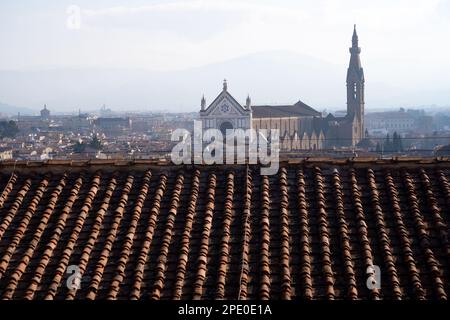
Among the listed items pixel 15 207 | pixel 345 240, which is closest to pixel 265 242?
pixel 345 240

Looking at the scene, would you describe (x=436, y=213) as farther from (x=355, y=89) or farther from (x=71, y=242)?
(x=355, y=89)

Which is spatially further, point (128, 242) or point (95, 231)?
point (95, 231)

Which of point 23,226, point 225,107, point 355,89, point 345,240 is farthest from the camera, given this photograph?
point 355,89

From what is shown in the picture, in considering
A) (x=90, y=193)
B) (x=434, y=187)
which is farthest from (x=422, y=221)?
(x=90, y=193)

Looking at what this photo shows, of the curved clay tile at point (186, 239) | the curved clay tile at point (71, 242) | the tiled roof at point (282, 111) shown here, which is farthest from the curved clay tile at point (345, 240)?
the tiled roof at point (282, 111)

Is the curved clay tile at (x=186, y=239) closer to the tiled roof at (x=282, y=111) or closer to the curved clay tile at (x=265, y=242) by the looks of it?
the curved clay tile at (x=265, y=242)
